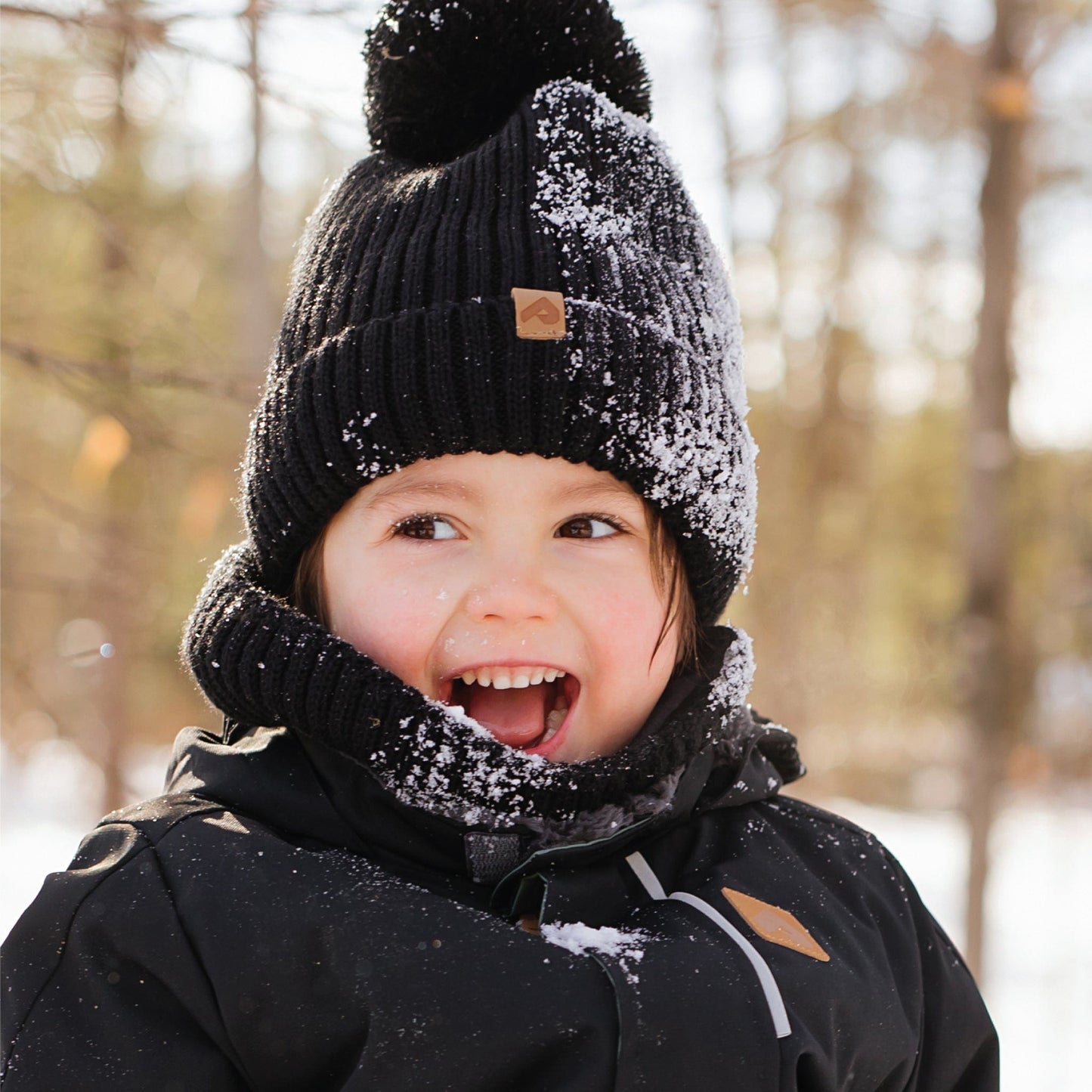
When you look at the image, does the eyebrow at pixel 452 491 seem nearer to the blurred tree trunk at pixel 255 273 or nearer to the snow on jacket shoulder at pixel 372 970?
the snow on jacket shoulder at pixel 372 970

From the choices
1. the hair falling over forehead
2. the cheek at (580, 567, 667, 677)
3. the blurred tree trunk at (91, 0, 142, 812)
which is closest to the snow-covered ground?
the blurred tree trunk at (91, 0, 142, 812)

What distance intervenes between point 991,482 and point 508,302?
9.47 feet

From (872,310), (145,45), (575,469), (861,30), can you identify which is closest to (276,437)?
(575,469)

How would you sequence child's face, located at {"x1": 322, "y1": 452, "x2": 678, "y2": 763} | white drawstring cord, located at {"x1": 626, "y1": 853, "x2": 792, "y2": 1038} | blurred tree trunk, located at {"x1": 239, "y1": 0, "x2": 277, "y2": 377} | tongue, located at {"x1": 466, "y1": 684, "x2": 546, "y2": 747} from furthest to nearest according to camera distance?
blurred tree trunk, located at {"x1": 239, "y1": 0, "x2": 277, "y2": 377} → tongue, located at {"x1": 466, "y1": 684, "x2": 546, "y2": 747} → child's face, located at {"x1": 322, "y1": 452, "x2": 678, "y2": 763} → white drawstring cord, located at {"x1": 626, "y1": 853, "x2": 792, "y2": 1038}

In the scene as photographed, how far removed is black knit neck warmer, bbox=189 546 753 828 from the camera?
1.25m

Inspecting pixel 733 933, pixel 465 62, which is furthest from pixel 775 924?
pixel 465 62

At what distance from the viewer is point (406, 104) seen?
154 centimetres

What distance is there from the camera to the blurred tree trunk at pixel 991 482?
363cm

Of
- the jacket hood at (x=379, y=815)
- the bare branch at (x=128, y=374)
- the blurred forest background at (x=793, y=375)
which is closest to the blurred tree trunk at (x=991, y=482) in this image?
the blurred forest background at (x=793, y=375)

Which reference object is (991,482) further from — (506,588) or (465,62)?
(506,588)

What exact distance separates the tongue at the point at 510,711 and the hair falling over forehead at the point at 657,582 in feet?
0.55

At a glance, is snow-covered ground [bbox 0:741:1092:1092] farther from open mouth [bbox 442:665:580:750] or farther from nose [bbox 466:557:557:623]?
nose [bbox 466:557:557:623]

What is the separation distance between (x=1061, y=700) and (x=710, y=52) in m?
9.29

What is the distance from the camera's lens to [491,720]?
1405 mm
